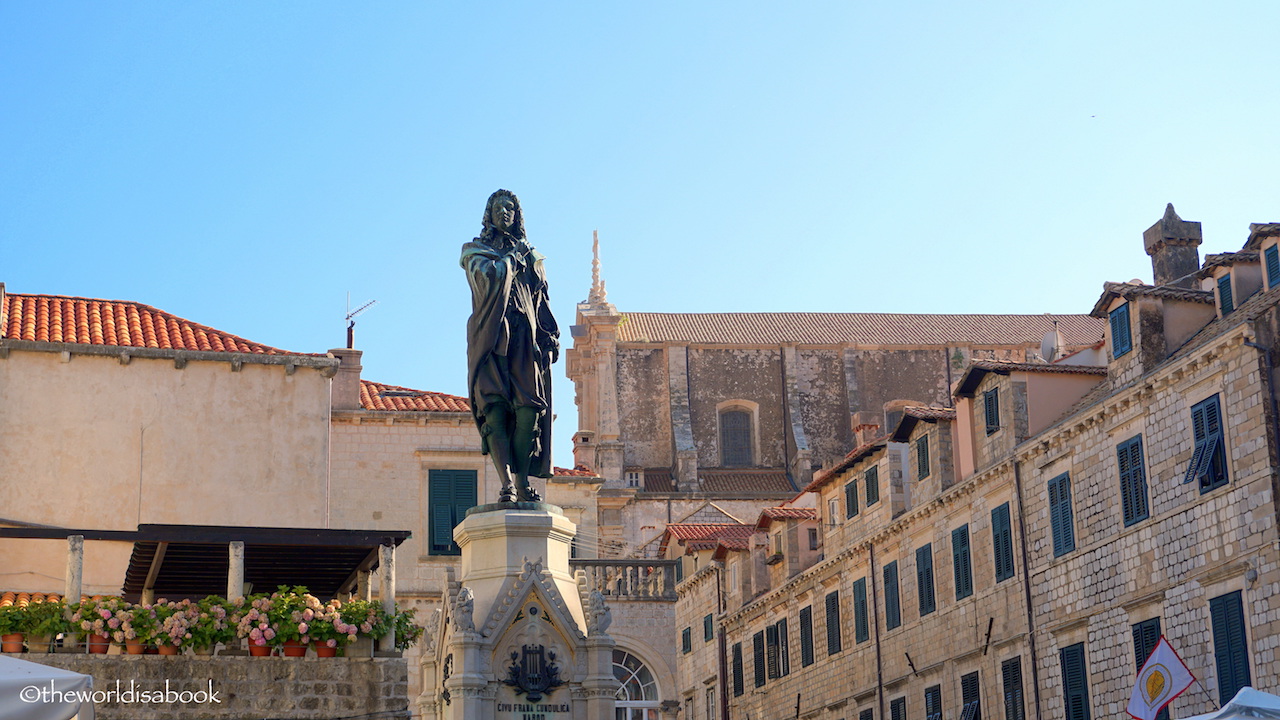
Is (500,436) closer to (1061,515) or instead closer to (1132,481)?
(1132,481)

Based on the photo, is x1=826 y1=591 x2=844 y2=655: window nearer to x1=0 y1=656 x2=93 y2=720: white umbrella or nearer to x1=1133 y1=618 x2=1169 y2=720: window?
x1=1133 y1=618 x2=1169 y2=720: window

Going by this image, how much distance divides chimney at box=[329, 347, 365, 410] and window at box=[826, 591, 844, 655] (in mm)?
11857

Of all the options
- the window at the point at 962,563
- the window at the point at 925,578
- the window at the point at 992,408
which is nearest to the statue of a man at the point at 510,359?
the window at the point at 992,408

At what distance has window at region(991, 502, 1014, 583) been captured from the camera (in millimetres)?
29547

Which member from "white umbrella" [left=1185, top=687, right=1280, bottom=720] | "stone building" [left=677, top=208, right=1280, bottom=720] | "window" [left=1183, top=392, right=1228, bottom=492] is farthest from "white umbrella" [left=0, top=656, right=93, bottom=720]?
"window" [left=1183, top=392, right=1228, bottom=492]

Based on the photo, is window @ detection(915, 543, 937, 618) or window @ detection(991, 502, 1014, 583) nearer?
window @ detection(991, 502, 1014, 583)

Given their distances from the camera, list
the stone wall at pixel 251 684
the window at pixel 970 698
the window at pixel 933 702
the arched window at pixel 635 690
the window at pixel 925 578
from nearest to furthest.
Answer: the stone wall at pixel 251 684
the window at pixel 970 698
the window at pixel 933 702
the window at pixel 925 578
the arched window at pixel 635 690

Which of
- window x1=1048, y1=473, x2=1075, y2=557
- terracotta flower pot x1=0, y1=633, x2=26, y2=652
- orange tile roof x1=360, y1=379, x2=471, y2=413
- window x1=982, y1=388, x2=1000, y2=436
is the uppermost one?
orange tile roof x1=360, y1=379, x2=471, y2=413

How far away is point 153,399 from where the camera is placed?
94.6 feet

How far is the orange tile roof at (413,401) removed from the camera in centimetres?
3556

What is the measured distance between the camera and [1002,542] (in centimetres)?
2981

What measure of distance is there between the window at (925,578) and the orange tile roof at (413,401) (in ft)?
33.1

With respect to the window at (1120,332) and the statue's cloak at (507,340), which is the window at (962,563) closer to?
the window at (1120,332)

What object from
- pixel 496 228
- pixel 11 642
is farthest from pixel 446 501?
pixel 496 228
